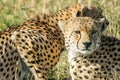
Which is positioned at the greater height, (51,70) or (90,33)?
(90,33)

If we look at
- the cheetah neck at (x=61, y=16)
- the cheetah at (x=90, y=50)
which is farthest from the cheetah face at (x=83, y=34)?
the cheetah neck at (x=61, y=16)

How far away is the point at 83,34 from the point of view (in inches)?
298

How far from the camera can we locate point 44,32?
8273 mm

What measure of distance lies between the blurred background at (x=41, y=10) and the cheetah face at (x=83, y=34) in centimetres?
79

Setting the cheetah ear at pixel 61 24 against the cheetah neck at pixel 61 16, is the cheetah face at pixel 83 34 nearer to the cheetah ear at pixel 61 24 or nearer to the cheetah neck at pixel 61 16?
the cheetah ear at pixel 61 24

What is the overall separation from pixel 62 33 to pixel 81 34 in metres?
0.69

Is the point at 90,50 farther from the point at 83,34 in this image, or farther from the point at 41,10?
the point at 41,10

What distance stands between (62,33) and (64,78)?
0.57m

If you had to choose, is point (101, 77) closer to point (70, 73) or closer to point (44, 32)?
point (70, 73)

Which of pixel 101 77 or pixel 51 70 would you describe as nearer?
pixel 101 77

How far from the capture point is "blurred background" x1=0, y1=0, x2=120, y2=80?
9.61 metres

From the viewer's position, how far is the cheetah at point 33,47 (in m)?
7.77

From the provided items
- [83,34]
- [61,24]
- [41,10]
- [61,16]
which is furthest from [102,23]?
[41,10]

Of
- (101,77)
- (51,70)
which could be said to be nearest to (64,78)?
(51,70)
